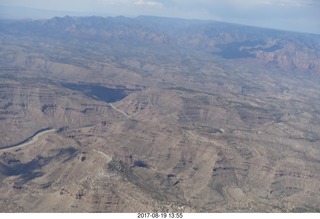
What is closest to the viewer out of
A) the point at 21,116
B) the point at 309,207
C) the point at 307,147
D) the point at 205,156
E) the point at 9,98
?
the point at 309,207

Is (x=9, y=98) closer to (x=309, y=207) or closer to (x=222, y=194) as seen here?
(x=222, y=194)

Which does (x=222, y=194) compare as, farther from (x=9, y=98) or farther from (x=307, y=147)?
(x=9, y=98)

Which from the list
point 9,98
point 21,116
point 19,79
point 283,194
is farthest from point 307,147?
point 19,79

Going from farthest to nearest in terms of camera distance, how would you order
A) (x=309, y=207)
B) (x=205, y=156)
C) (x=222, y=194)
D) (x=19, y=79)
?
(x=19, y=79)
(x=205, y=156)
(x=222, y=194)
(x=309, y=207)

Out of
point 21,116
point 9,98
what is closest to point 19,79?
point 9,98

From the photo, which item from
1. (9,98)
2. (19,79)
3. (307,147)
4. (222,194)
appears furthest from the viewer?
(19,79)

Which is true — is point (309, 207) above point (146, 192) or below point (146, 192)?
below

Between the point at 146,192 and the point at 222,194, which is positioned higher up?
the point at 146,192

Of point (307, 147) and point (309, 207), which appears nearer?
point (309, 207)

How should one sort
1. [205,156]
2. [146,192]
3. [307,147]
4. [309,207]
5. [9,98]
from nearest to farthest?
[146,192] → [309,207] → [205,156] → [307,147] → [9,98]

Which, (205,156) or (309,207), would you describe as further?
(205,156)
